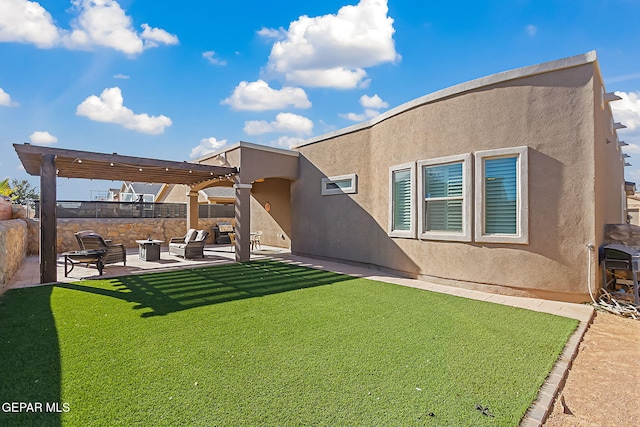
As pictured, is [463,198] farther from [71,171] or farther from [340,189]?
[71,171]

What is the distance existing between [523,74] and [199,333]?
8271 millimetres

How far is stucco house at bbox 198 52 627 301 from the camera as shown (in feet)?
21.2

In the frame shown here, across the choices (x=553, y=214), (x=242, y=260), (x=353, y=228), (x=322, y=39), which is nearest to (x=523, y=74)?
(x=553, y=214)

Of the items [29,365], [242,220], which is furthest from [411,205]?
[29,365]

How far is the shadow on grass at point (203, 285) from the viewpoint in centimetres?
647

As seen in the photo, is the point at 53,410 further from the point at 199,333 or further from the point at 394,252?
the point at 394,252

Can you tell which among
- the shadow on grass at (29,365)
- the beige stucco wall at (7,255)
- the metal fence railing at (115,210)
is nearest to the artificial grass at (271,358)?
the shadow on grass at (29,365)

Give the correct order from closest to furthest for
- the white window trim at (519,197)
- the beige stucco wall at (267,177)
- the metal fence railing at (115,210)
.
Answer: the white window trim at (519,197)
the beige stucco wall at (267,177)
the metal fence railing at (115,210)

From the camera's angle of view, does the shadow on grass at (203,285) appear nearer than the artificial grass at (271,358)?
No

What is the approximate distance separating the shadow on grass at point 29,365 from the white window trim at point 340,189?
874 centimetres

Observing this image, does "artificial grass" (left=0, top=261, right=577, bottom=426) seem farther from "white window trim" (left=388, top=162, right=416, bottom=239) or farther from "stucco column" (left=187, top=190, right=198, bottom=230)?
"stucco column" (left=187, top=190, right=198, bottom=230)

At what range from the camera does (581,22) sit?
8.92 meters

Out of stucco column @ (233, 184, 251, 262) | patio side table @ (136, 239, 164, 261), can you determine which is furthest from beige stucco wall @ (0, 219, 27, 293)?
stucco column @ (233, 184, 251, 262)

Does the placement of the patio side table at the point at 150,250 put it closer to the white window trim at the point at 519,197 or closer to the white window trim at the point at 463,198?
the white window trim at the point at 463,198
